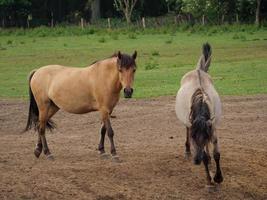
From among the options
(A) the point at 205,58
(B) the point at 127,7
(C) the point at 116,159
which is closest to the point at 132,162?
(C) the point at 116,159

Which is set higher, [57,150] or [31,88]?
[31,88]

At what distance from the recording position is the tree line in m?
54.3

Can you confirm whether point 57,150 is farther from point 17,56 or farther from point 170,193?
point 17,56

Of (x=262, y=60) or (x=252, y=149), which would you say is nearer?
(x=252, y=149)

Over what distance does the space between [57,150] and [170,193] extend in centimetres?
344

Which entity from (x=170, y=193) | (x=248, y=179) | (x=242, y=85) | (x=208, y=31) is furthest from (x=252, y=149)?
(x=208, y=31)

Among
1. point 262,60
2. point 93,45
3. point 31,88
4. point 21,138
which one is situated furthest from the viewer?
point 93,45

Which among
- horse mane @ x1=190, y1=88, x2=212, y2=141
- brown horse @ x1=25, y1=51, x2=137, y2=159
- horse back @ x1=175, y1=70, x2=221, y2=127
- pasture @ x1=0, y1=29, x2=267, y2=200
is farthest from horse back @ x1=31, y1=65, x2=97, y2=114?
horse mane @ x1=190, y1=88, x2=212, y2=141

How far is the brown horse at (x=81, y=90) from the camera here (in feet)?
37.4

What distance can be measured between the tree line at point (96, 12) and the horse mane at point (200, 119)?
Result: 42.3 m

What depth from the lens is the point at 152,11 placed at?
65.9m

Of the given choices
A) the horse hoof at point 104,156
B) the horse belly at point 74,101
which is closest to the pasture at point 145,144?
the horse hoof at point 104,156

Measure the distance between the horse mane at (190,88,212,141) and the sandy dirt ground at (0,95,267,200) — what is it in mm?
936

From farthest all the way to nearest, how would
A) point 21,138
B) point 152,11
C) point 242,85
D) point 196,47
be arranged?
point 152,11 → point 196,47 → point 242,85 → point 21,138
